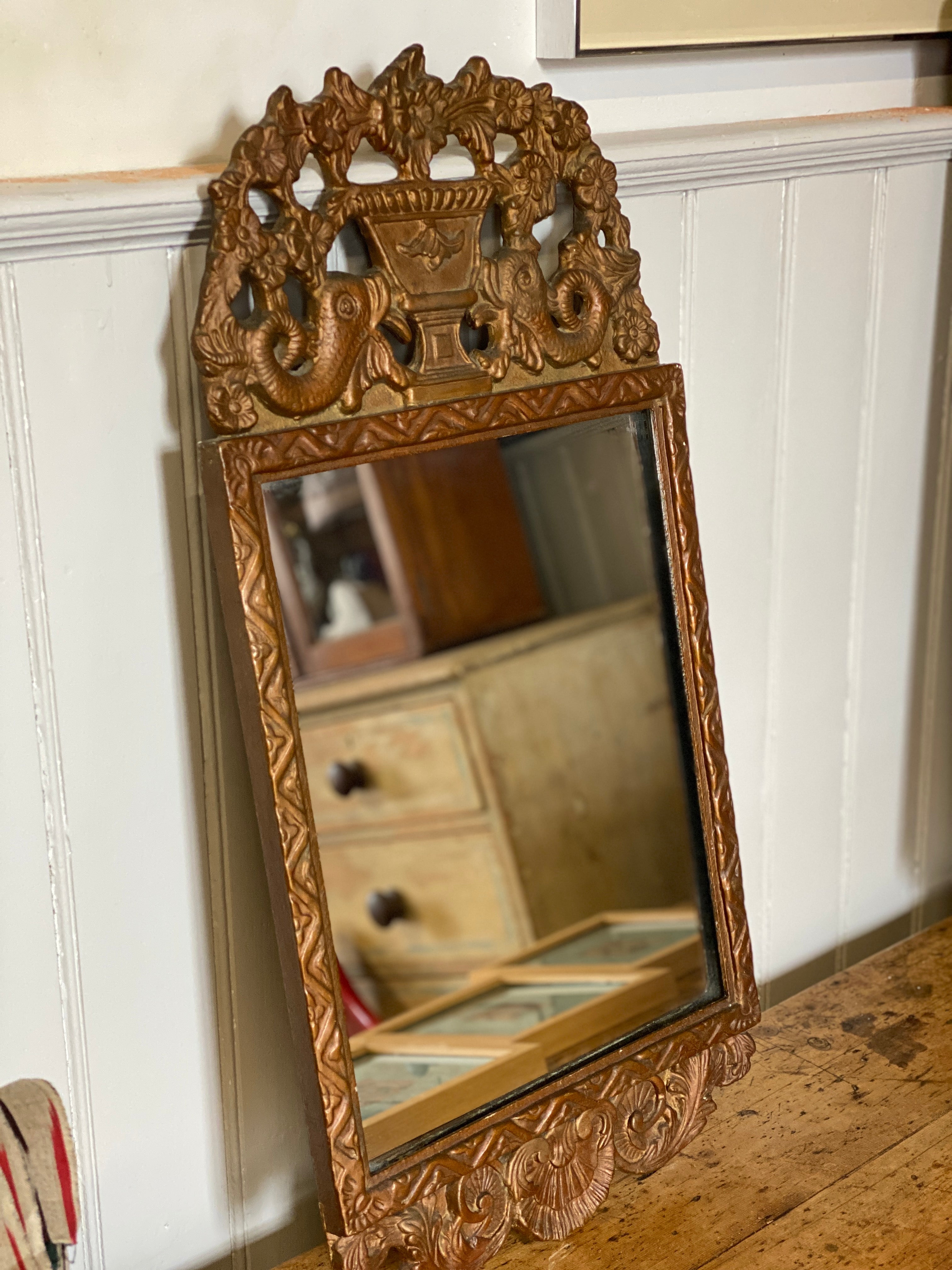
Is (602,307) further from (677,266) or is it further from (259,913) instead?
(259,913)

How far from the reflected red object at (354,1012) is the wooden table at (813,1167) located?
6.9 inches

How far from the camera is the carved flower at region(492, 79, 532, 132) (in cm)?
94

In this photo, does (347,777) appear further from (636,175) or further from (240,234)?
(636,175)

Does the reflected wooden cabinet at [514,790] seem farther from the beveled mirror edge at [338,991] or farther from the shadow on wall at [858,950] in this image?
the shadow on wall at [858,950]

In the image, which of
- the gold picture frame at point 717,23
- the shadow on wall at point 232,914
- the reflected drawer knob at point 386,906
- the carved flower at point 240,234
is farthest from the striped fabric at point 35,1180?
the gold picture frame at point 717,23

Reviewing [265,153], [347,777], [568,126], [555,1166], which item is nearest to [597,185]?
[568,126]

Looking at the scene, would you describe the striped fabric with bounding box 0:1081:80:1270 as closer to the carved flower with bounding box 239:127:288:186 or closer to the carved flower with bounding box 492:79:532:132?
the carved flower with bounding box 239:127:288:186

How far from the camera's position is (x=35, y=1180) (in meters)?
0.83

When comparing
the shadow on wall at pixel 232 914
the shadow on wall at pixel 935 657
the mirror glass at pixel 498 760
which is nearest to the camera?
the shadow on wall at pixel 232 914

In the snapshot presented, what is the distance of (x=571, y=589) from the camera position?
1150mm

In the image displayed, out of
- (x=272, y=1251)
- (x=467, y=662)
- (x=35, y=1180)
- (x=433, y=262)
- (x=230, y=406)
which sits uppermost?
(x=433, y=262)

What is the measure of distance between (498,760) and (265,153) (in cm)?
58

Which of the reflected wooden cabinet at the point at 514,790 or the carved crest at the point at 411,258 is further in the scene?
the reflected wooden cabinet at the point at 514,790

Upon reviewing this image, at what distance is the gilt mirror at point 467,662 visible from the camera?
88 centimetres
